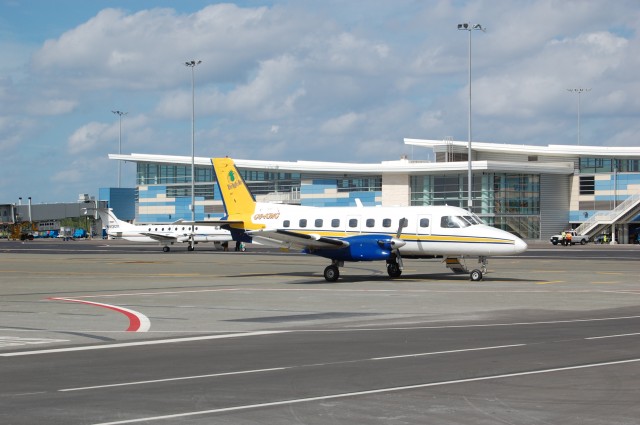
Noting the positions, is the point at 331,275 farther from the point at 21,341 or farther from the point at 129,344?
the point at 21,341

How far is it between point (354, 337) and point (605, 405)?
7432 millimetres

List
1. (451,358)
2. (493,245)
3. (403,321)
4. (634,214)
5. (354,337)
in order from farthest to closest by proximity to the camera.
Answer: (634,214) < (493,245) < (403,321) < (354,337) < (451,358)

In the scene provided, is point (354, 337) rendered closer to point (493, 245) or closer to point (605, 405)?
point (605, 405)

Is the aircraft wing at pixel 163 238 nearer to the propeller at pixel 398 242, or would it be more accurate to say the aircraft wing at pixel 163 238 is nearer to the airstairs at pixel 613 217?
the propeller at pixel 398 242

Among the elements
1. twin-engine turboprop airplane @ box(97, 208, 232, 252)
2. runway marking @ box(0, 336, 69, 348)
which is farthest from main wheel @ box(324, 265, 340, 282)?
twin-engine turboprop airplane @ box(97, 208, 232, 252)

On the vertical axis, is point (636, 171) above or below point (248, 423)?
above

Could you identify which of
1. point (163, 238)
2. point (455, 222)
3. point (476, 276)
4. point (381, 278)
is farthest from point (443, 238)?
point (163, 238)

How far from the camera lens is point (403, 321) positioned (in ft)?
65.6

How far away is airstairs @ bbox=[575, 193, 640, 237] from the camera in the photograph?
9688 cm

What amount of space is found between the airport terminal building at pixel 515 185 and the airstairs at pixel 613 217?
0.37 ft

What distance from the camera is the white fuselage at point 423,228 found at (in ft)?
109

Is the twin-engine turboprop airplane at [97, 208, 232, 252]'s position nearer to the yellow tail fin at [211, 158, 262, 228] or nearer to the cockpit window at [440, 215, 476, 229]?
the yellow tail fin at [211, 158, 262, 228]

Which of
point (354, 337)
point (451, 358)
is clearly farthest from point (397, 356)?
point (354, 337)

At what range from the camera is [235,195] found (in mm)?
40688
